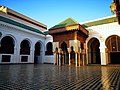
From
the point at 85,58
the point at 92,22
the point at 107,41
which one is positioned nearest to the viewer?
the point at 107,41

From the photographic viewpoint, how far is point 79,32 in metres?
11.9

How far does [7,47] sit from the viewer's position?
13734 millimetres

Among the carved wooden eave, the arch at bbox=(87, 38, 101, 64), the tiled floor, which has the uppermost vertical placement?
the carved wooden eave

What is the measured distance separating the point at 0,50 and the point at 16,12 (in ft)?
32.6

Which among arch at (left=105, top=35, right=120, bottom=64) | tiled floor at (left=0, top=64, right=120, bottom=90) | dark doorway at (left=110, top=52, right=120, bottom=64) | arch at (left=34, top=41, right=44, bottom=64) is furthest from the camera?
arch at (left=34, top=41, right=44, bottom=64)

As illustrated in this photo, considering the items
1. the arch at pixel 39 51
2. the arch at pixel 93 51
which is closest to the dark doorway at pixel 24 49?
the arch at pixel 39 51

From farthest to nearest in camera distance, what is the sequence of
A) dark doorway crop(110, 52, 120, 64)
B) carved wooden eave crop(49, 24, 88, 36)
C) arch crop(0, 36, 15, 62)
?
dark doorway crop(110, 52, 120, 64) → arch crop(0, 36, 15, 62) → carved wooden eave crop(49, 24, 88, 36)

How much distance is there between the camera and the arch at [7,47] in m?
13.3

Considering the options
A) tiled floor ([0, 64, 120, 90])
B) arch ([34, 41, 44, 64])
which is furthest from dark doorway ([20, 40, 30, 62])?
tiled floor ([0, 64, 120, 90])

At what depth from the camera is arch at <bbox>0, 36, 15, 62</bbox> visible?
13305mm

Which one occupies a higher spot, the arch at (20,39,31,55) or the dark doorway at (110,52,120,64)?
the arch at (20,39,31,55)

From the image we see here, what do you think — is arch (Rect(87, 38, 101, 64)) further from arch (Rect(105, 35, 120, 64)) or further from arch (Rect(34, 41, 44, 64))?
arch (Rect(34, 41, 44, 64))

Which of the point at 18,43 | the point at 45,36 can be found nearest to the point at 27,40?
the point at 18,43

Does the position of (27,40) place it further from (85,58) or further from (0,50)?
(85,58)
